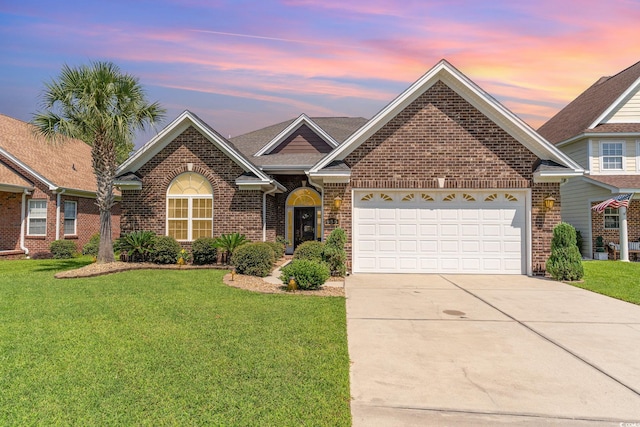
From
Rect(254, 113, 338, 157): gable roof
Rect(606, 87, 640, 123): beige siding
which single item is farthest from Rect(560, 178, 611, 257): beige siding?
Rect(254, 113, 338, 157): gable roof

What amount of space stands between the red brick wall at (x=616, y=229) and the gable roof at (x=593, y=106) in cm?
373

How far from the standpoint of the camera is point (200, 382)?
13.8 ft

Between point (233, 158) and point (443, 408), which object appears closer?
point (443, 408)

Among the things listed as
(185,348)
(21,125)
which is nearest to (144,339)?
(185,348)

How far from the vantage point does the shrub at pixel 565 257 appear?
11.3 metres

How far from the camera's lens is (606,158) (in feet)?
62.4

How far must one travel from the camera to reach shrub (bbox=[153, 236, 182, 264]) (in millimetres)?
14383

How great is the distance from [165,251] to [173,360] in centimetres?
1028

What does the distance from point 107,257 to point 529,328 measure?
1300 cm

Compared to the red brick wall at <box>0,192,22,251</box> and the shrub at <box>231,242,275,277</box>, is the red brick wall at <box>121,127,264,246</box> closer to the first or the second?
the shrub at <box>231,242,275,277</box>

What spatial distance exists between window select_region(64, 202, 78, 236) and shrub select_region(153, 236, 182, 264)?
8669 millimetres

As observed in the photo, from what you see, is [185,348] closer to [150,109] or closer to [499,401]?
[499,401]

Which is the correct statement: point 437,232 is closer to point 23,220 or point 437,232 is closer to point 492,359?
point 492,359

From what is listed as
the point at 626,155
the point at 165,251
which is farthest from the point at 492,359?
the point at 626,155
